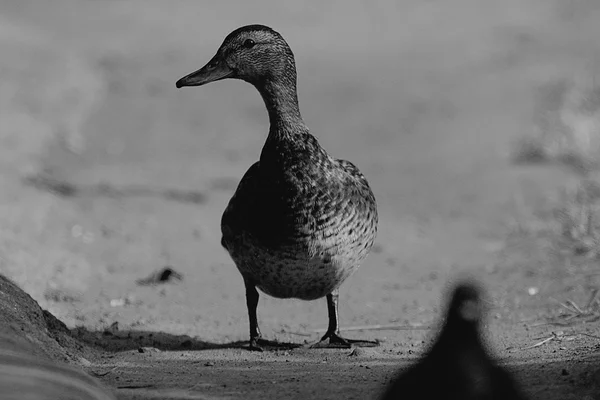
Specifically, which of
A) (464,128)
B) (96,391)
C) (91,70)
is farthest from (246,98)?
(96,391)

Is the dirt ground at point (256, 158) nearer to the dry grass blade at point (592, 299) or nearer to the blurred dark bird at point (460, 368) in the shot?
the dry grass blade at point (592, 299)

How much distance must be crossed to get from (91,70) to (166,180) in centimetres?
358

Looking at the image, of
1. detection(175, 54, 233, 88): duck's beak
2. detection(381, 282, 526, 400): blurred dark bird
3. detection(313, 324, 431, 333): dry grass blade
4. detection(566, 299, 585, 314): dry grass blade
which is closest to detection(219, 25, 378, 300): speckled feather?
detection(175, 54, 233, 88): duck's beak

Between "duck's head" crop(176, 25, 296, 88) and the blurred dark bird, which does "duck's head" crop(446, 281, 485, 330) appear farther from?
"duck's head" crop(176, 25, 296, 88)

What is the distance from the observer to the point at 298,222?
5.84m

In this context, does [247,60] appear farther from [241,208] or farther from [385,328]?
[385,328]

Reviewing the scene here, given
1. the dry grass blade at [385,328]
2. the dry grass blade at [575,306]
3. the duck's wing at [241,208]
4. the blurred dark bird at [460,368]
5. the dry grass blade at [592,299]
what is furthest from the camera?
the dry grass blade at [385,328]

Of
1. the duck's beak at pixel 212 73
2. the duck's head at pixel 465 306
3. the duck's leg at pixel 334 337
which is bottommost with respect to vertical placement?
the duck's leg at pixel 334 337

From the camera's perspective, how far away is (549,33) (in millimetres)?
15164

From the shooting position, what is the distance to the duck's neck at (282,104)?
6.25 metres

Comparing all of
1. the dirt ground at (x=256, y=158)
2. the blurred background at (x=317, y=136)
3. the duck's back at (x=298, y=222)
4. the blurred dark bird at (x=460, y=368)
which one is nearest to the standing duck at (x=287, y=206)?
the duck's back at (x=298, y=222)

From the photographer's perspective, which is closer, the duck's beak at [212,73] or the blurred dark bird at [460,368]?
the blurred dark bird at [460,368]

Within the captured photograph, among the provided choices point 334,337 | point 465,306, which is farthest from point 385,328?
point 465,306

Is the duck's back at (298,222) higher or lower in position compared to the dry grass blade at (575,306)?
higher
